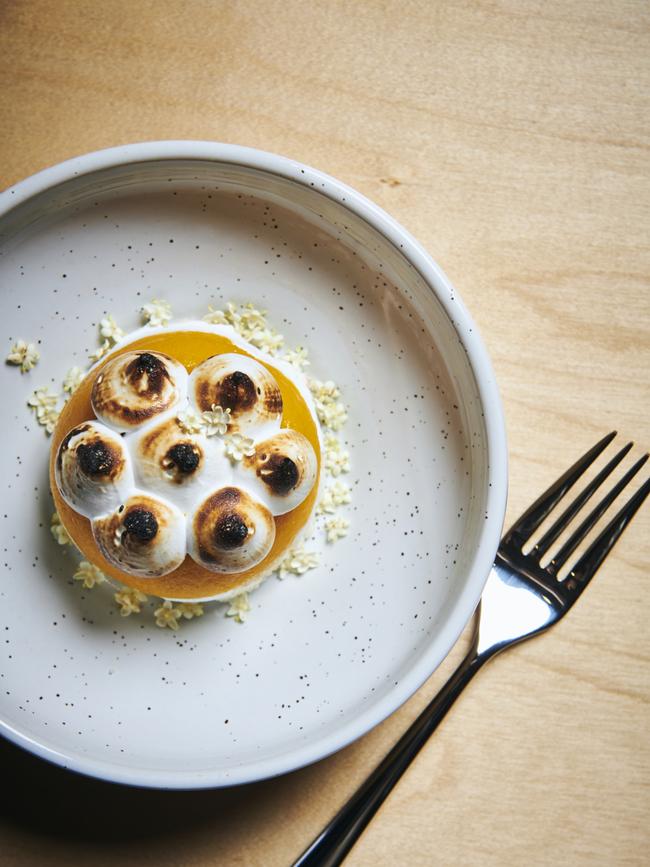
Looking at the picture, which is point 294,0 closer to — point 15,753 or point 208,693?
point 208,693

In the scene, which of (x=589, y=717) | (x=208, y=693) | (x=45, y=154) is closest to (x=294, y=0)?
(x=45, y=154)

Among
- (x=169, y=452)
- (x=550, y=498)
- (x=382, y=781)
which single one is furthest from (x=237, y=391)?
(x=382, y=781)

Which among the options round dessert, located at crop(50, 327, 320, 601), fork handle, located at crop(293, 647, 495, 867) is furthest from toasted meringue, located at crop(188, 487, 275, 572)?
fork handle, located at crop(293, 647, 495, 867)

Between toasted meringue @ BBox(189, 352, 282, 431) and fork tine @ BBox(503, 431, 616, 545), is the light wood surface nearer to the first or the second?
fork tine @ BBox(503, 431, 616, 545)

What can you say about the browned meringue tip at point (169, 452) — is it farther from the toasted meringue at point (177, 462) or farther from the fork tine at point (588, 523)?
the fork tine at point (588, 523)

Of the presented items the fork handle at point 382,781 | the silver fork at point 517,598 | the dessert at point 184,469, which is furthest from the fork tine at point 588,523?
the dessert at point 184,469

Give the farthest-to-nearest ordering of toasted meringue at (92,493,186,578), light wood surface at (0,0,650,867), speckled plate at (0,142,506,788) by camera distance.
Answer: light wood surface at (0,0,650,867)
speckled plate at (0,142,506,788)
toasted meringue at (92,493,186,578)
